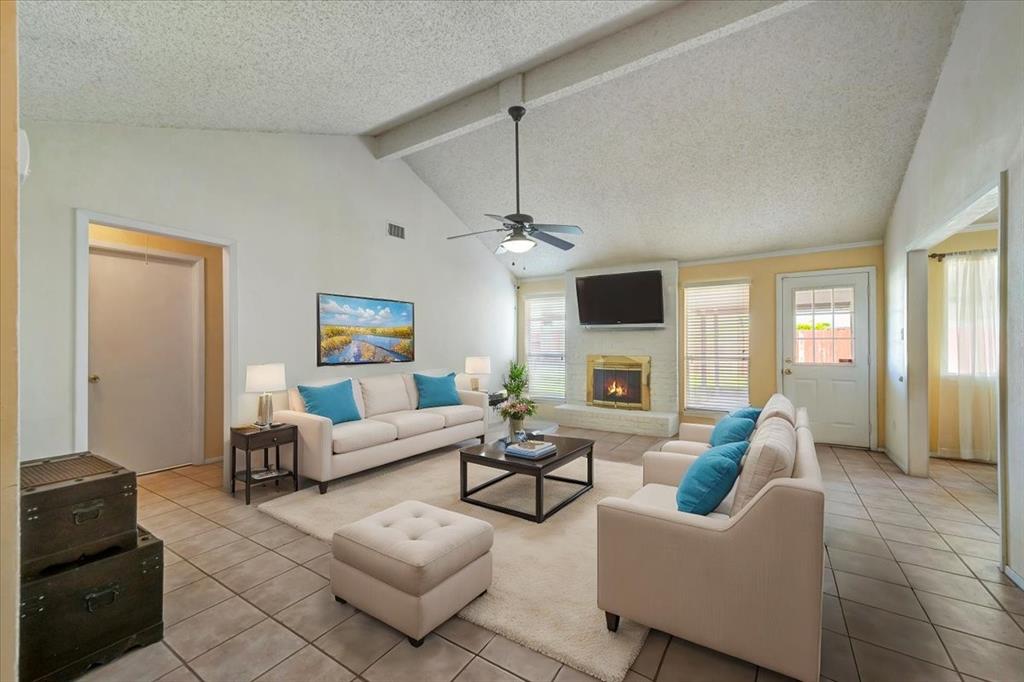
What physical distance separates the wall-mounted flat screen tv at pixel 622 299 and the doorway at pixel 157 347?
16.0ft

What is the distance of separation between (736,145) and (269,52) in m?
4.09

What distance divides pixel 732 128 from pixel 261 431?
5.06 m

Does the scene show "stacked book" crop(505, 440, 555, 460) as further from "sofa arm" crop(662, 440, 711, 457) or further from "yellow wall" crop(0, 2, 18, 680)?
"yellow wall" crop(0, 2, 18, 680)

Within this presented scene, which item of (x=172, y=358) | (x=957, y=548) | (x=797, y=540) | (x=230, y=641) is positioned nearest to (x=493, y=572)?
(x=230, y=641)

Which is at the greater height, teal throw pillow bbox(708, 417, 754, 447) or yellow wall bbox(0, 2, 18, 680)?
yellow wall bbox(0, 2, 18, 680)

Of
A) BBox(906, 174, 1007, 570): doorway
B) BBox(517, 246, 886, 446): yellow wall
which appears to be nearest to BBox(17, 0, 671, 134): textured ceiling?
BBox(906, 174, 1007, 570): doorway

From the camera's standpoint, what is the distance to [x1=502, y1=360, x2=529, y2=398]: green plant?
7.56 meters

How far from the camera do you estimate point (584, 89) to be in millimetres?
4160

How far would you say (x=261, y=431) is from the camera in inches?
151

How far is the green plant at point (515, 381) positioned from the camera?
7559 mm

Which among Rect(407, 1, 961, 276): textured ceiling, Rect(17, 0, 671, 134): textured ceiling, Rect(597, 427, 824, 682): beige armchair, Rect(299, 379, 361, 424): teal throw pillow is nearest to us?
Rect(597, 427, 824, 682): beige armchair

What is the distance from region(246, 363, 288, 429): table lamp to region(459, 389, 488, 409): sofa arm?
2.35m

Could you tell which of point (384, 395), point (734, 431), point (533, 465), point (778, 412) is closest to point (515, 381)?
point (384, 395)

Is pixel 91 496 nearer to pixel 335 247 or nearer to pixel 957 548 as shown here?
pixel 335 247
